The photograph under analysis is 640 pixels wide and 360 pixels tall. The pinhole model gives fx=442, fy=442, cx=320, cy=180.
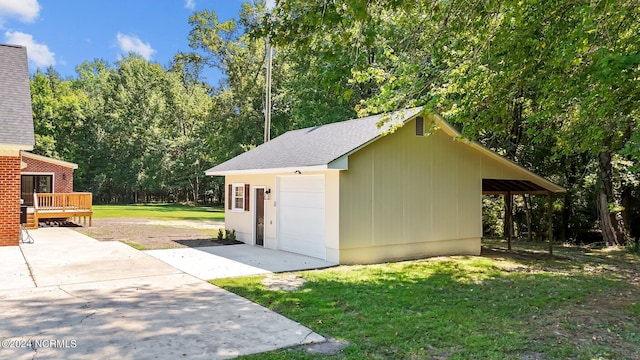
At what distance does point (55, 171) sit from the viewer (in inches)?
827

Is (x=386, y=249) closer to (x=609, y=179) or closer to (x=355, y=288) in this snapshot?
(x=355, y=288)

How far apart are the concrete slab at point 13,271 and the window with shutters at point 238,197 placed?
602 cm

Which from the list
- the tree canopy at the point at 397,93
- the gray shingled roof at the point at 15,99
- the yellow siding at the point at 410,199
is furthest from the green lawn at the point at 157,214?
the yellow siding at the point at 410,199

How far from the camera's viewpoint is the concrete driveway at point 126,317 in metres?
4.55

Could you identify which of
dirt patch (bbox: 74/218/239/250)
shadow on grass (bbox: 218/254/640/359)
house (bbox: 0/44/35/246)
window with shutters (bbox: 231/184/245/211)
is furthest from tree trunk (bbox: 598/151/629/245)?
house (bbox: 0/44/35/246)

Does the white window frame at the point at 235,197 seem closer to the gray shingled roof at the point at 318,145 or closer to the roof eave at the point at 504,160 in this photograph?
the gray shingled roof at the point at 318,145

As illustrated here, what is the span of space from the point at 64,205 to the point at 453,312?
16760 mm

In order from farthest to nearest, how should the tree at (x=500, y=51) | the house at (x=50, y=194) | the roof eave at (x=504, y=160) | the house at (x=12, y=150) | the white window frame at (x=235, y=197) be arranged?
the house at (x=50, y=194) < the white window frame at (x=235, y=197) < the roof eave at (x=504, y=160) < the house at (x=12, y=150) < the tree at (x=500, y=51)

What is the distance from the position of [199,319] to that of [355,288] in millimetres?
2867

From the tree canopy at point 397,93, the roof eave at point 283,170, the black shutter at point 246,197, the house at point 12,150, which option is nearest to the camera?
the tree canopy at point 397,93

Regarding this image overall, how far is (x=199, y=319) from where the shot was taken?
18.3 feet

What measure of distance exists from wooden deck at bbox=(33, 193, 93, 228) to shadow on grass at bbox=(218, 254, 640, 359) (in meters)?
12.8

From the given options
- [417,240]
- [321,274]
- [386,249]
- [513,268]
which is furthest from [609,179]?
[321,274]

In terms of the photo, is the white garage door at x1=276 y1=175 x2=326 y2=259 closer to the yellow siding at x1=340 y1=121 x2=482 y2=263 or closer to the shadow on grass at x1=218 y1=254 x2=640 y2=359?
the yellow siding at x1=340 y1=121 x2=482 y2=263
